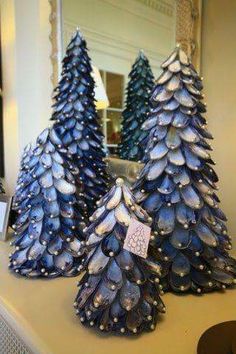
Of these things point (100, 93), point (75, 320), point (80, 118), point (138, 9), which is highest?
point (138, 9)

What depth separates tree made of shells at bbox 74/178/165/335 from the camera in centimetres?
57

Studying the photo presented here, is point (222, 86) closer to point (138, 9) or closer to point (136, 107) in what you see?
point (136, 107)

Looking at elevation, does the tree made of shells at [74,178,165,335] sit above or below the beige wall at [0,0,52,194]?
below

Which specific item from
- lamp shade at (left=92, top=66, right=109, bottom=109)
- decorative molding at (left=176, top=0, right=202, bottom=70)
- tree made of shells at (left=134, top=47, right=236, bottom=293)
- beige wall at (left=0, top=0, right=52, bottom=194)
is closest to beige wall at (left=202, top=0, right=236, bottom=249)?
decorative molding at (left=176, top=0, right=202, bottom=70)

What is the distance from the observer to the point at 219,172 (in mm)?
1242

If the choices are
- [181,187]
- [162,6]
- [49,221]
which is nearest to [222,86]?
[162,6]

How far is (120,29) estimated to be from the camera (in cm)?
130

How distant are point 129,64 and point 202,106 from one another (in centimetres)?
66

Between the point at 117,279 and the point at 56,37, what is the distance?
1073mm

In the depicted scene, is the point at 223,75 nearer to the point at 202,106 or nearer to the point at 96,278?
the point at 202,106

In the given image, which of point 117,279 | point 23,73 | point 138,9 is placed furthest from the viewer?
point 23,73

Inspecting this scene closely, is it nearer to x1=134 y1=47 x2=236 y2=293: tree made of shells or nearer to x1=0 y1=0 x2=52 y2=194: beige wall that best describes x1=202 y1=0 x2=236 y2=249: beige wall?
x1=134 y1=47 x2=236 y2=293: tree made of shells

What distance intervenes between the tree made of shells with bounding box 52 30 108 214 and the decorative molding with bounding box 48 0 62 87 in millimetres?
317

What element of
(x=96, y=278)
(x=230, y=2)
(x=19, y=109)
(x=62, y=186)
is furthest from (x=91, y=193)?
(x=230, y=2)
